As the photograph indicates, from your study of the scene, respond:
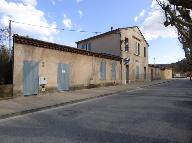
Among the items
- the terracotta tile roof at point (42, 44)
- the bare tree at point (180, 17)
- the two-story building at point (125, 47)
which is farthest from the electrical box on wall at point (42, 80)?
the two-story building at point (125, 47)

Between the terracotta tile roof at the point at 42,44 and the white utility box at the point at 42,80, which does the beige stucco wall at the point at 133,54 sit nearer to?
the terracotta tile roof at the point at 42,44

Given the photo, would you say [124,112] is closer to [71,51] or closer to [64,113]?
[64,113]

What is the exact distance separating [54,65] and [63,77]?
1.46 meters

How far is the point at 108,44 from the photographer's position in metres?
39.9

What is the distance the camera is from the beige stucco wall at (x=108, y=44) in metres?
38.9

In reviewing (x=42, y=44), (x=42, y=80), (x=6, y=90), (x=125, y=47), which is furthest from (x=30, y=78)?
(x=125, y=47)

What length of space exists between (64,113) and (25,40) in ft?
23.8

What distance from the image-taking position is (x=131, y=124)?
35.9 feet

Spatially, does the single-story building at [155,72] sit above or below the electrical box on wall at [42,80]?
above

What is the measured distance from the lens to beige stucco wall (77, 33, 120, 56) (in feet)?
128

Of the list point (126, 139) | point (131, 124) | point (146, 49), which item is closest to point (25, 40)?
point (131, 124)

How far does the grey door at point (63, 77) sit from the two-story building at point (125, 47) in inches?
577

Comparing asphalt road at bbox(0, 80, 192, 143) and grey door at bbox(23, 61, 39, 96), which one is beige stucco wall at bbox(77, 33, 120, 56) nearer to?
grey door at bbox(23, 61, 39, 96)

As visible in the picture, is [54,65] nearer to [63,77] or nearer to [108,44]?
[63,77]
